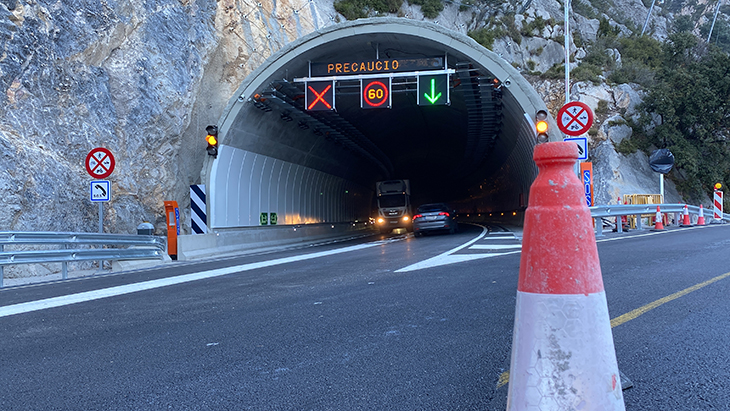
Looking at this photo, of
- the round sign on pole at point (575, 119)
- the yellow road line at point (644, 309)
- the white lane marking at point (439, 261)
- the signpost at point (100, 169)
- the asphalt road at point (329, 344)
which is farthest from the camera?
the signpost at point (100, 169)

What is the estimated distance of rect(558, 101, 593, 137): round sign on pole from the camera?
39.1 feet

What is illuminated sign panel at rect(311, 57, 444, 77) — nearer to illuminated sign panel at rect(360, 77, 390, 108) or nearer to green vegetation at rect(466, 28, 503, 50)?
illuminated sign panel at rect(360, 77, 390, 108)

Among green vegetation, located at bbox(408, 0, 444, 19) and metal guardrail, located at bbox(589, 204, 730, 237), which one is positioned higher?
green vegetation, located at bbox(408, 0, 444, 19)

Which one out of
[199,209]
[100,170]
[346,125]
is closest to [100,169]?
[100,170]

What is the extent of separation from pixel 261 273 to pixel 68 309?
11.2 feet

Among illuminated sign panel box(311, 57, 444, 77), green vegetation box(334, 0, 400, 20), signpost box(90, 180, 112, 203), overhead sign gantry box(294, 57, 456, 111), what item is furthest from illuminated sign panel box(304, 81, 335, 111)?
green vegetation box(334, 0, 400, 20)

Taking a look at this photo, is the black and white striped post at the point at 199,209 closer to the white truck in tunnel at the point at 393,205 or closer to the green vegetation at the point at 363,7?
the white truck in tunnel at the point at 393,205

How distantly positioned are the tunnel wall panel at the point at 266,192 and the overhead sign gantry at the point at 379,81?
11.1 ft

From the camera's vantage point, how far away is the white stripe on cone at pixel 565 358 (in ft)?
6.27

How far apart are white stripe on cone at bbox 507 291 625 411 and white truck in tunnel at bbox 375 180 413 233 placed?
31605 mm

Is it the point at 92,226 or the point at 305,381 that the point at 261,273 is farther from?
the point at 92,226

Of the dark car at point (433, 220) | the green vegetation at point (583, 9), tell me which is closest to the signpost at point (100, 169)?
the dark car at point (433, 220)

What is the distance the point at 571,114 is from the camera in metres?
12.2

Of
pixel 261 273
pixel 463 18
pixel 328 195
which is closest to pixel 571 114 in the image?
pixel 261 273
